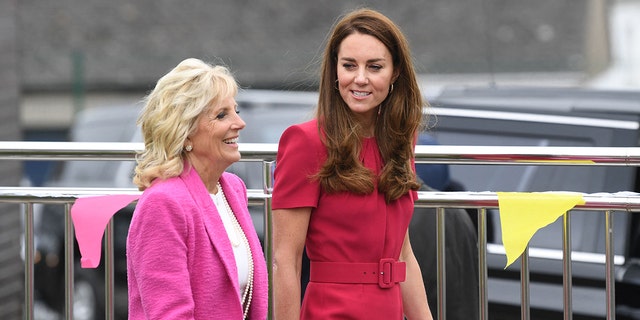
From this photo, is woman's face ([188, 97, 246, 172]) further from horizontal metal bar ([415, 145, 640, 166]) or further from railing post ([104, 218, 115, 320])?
railing post ([104, 218, 115, 320])

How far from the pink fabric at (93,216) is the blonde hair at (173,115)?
122cm

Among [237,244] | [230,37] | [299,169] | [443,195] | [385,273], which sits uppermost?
[230,37]

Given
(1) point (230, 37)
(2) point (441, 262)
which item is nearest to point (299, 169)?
(2) point (441, 262)

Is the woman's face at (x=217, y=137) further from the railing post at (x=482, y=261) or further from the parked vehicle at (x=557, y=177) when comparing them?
the parked vehicle at (x=557, y=177)

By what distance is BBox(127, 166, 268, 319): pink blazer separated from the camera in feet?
12.5

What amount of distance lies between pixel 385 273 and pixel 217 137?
2.27ft

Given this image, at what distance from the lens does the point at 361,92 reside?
4.15m

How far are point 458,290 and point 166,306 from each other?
2202mm

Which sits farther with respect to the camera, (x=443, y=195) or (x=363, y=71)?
(x=443, y=195)

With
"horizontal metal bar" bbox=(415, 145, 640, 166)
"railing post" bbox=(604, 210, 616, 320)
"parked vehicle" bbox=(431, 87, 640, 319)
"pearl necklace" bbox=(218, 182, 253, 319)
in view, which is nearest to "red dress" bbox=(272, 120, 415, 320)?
"pearl necklace" bbox=(218, 182, 253, 319)

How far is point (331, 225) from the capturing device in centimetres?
410

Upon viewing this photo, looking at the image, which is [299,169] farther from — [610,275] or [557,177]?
[557,177]

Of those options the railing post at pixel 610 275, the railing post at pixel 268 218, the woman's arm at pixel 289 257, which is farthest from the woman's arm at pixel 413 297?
the railing post at pixel 610 275

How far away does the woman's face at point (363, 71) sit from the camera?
4.14 metres
